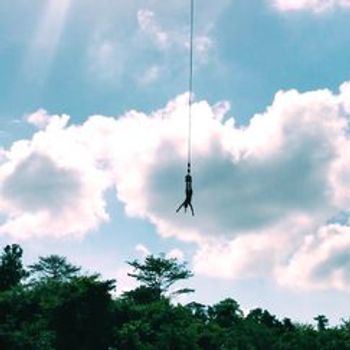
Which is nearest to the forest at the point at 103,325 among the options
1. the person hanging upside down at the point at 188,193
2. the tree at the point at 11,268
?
the tree at the point at 11,268

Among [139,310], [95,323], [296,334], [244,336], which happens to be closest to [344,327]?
[296,334]

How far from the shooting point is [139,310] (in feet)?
217

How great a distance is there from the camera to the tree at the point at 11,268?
7431 centimetres

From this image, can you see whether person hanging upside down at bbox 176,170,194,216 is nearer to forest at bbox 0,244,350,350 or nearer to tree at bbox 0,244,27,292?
forest at bbox 0,244,350,350

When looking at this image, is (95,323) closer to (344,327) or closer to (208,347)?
(208,347)

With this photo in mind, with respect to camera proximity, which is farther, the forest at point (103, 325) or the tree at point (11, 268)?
the tree at point (11, 268)

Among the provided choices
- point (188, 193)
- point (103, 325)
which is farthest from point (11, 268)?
point (188, 193)

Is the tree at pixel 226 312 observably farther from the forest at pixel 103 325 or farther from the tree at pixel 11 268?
the tree at pixel 11 268

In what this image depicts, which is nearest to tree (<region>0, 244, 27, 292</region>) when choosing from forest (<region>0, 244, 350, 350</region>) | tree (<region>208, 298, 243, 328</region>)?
forest (<region>0, 244, 350, 350</region>)

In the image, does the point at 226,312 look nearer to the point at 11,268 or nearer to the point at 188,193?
the point at 11,268

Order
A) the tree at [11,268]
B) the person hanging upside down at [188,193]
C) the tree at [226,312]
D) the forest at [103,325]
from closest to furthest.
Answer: the person hanging upside down at [188,193] < the forest at [103,325] < the tree at [11,268] < the tree at [226,312]

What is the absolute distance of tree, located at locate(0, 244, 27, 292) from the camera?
74312 mm

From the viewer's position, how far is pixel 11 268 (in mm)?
77875

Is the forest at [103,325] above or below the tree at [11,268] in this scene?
below
